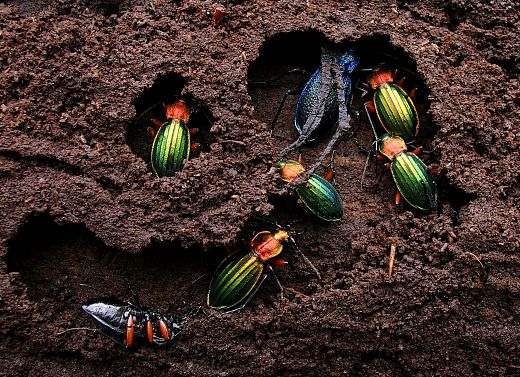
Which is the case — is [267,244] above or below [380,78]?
below

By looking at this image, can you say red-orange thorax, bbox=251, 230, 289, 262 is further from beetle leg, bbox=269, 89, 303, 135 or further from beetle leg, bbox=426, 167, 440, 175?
beetle leg, bbox=426, 167, 440, 175

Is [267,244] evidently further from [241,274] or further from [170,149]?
[170,149]

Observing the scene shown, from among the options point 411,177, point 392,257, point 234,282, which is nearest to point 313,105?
point 411,177

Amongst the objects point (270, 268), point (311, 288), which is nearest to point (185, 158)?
point (270, 268)

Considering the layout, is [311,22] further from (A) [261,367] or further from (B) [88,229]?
(A) [261,367]

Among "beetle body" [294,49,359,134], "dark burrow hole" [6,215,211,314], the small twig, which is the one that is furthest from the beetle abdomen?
"dark burrow hole" [6,215,211,314]

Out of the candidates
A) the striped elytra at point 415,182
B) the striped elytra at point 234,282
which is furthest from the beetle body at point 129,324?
the striped elytra at point 415,182

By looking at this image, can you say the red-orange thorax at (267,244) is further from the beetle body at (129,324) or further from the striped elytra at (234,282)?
the beetle body at (129,324)
